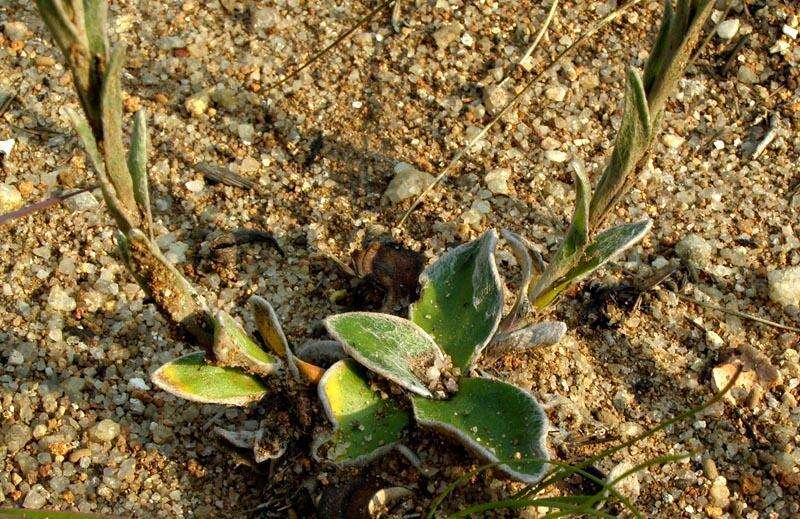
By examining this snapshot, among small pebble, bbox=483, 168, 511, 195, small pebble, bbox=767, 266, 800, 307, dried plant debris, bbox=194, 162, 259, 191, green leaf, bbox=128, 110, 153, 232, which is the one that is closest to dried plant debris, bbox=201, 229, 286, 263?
dried plant debris, bbox=194, 162, 259, 191

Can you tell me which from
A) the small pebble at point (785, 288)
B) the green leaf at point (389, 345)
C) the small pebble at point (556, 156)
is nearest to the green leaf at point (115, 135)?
the green leaf at point (389, 345)

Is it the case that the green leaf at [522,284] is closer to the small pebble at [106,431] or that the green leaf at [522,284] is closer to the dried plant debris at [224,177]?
the dried plant debris at [224,177]

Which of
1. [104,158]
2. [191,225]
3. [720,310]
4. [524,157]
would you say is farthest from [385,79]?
[104,158]

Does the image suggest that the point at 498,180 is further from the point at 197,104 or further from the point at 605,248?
the point at 197,104

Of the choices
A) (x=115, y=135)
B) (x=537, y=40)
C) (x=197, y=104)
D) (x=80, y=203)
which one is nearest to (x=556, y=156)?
(x=537, y=40)

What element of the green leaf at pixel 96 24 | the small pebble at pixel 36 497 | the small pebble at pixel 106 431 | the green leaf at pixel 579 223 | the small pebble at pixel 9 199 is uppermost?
the green leaf at pixel 96 24

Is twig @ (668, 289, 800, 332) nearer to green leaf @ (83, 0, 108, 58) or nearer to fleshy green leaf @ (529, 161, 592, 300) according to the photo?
fleshy green leaf @ (529, 161, 592, 300)
